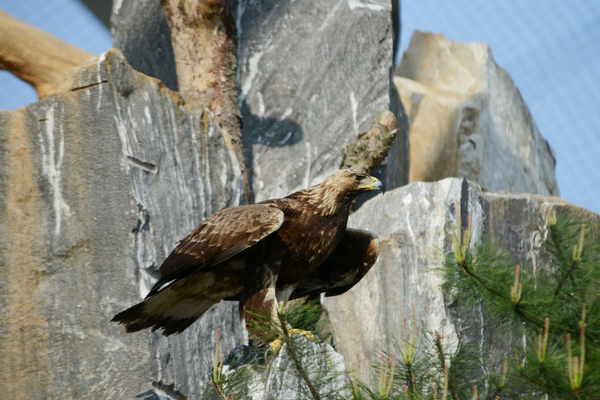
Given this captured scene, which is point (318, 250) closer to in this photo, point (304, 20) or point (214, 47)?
point (214, 47)

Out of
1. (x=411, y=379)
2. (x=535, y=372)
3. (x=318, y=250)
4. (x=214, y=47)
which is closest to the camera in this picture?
(x=535, y=372)

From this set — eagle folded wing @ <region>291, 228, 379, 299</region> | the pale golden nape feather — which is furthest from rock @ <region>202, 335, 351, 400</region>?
eagle folded wing @ <region>291, 228, 379, 299</region>

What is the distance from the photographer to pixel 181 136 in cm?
617

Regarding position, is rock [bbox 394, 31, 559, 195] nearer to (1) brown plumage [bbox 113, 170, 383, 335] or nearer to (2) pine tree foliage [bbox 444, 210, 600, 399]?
(1) brown plumage [bbox 113, 170, 383, 335]

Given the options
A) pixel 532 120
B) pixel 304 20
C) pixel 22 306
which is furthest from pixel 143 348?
pixel 532 120

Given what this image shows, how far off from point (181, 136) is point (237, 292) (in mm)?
1666

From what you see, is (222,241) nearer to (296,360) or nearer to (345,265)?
(345,265)

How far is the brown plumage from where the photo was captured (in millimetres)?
4566

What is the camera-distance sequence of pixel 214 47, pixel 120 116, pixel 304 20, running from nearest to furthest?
pixel 120 116
pixel 214 47
pixel 304 20

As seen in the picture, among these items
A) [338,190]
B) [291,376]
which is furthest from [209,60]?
[291,376]

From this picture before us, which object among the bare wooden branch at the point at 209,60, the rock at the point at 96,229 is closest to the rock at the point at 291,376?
the rock at the point at 96,229

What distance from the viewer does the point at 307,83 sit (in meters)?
7.54

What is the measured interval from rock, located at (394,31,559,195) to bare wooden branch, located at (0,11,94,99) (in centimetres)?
445

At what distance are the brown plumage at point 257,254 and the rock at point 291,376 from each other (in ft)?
2.17
